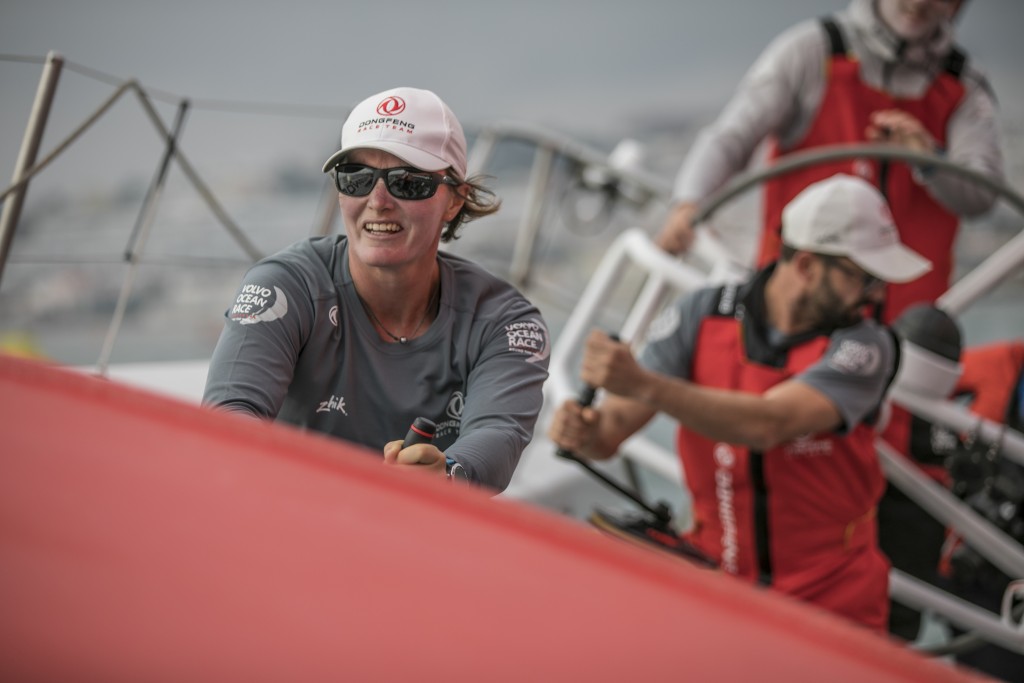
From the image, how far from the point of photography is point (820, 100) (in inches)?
111

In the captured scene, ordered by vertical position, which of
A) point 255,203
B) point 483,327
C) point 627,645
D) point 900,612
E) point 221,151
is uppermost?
point 627,645

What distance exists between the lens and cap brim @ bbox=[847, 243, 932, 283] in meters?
2.17

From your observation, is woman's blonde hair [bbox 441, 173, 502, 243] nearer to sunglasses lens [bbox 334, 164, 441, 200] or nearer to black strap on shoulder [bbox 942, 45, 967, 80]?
sunglasses lens [bbox 334, 164, 441, 200]

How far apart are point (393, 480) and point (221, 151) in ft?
9.65

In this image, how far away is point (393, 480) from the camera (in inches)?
23.5

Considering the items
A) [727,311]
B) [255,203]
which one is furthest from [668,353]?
[255,203]

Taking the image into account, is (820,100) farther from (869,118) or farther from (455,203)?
(455,203)

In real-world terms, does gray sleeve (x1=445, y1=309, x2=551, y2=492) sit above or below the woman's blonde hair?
below

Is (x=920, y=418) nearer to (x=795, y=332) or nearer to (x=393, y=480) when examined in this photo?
(x=795, y=332)

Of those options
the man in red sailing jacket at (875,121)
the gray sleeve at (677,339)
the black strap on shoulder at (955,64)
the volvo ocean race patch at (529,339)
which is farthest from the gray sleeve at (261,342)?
the black strap on shoulder at (955,64)

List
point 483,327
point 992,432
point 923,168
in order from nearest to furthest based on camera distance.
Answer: point 483,327, point 992,432, point 923,168

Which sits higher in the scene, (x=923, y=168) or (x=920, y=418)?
(x=923, y=168)

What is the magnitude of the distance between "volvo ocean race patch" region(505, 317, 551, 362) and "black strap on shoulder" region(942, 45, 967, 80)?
6.38 ft

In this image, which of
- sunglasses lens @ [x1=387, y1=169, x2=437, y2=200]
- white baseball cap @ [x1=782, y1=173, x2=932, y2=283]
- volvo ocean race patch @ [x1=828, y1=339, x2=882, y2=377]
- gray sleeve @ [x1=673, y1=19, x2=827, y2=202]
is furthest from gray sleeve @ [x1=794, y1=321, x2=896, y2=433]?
sunglasses lens @ [x1=387, y1=169, x2=437, y2=200]
